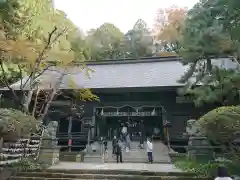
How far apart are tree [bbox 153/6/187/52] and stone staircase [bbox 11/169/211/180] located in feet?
82.7

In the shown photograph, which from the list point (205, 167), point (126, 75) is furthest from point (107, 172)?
point (126, 75)

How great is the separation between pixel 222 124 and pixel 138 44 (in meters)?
31.5

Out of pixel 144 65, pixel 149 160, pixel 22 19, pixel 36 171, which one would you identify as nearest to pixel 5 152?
pixel 36 171

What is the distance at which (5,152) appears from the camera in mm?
10617

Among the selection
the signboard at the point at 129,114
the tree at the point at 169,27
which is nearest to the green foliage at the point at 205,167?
the signboard at the point at 129,114

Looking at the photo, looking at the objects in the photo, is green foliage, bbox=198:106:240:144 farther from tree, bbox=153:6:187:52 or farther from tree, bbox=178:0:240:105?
tree, bbox=153:6:187:52

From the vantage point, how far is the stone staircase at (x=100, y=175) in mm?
9844

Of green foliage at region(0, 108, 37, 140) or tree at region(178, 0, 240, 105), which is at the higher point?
tree at region(178, 0, 240, 105)

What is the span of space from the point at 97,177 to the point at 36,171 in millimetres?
2608

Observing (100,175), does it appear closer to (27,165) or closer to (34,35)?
(27,165)

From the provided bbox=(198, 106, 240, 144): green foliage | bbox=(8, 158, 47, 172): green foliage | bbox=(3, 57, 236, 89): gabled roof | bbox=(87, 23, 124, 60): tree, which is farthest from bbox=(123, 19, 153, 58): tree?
bbox=(198, 106, 240, 144): green foliage

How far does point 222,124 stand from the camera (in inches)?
317

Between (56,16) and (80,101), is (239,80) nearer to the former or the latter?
(56,16)

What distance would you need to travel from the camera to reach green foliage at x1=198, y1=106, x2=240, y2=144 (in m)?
8.00
